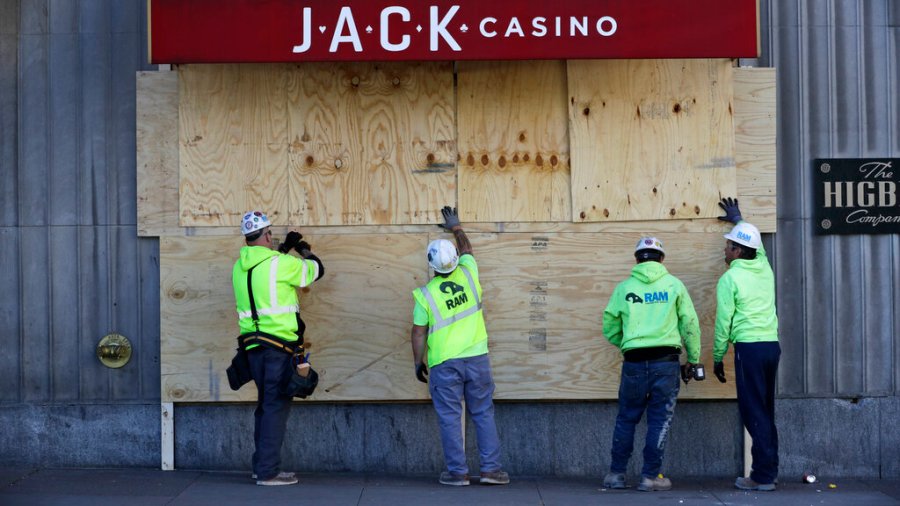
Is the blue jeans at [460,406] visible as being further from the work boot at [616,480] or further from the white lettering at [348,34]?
the white lettering at [348,34]

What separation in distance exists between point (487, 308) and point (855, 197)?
10.7 feet

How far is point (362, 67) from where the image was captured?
941 centimetres

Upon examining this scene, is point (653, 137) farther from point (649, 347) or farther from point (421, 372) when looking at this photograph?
point (421, 372)

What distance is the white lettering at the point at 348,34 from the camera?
8430 mm

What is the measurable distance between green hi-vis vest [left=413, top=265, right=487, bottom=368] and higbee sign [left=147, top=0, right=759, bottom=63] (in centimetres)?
175

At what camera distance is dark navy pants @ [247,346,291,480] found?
28.4ft

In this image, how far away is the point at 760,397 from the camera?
8742 mm

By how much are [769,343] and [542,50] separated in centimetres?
287

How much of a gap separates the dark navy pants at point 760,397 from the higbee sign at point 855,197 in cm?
139

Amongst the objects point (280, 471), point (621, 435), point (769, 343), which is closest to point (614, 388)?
point (621, 435)

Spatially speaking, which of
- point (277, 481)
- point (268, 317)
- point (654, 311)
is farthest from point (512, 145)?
point (277, 481)

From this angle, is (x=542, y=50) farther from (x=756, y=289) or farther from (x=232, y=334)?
(x=232, y=334)

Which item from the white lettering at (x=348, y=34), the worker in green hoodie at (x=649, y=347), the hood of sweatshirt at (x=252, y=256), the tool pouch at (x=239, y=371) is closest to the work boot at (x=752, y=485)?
the worker in green hoodie at (x=649, y=347)

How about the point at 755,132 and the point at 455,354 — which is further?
the point at 755,132
